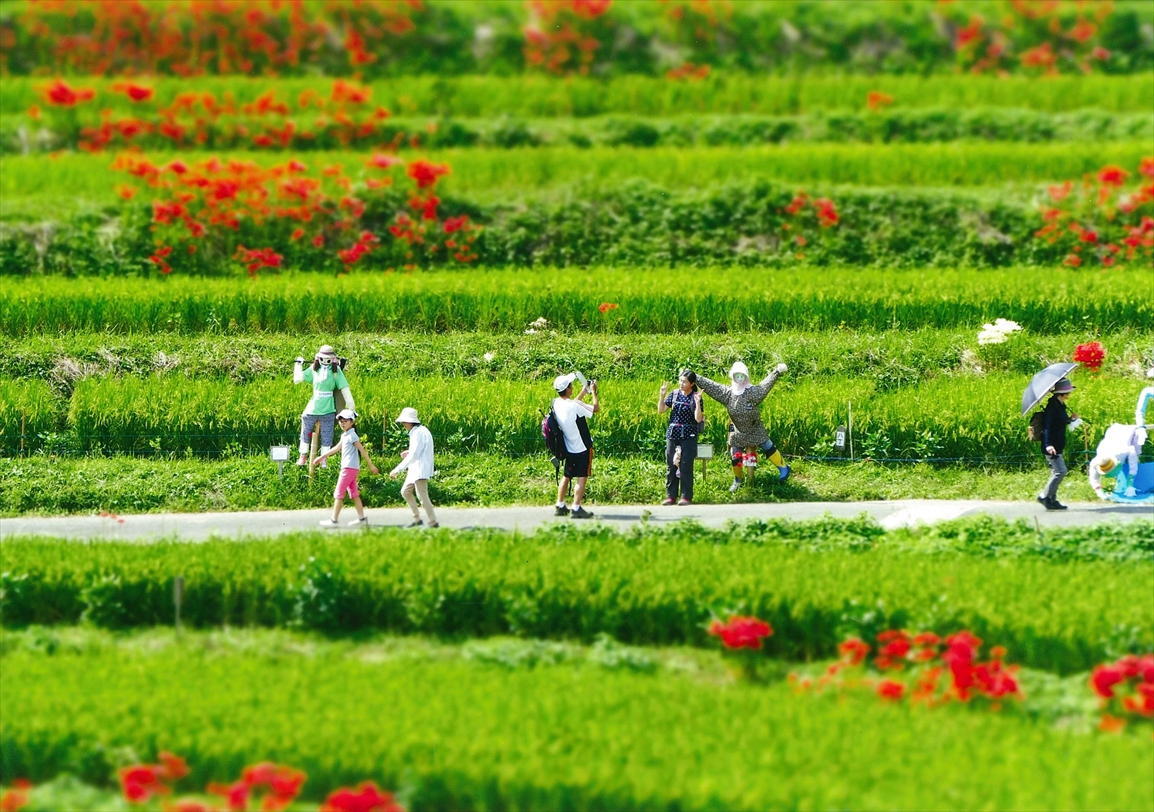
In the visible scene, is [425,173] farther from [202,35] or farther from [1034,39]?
[1034,39]

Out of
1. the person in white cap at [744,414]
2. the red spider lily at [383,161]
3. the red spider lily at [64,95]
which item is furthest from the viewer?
the red spider lily at [64,95]

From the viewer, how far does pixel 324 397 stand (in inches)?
760

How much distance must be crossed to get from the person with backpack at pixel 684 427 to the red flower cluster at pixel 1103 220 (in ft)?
35.6

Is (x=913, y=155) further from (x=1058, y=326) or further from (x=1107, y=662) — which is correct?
(x=1107, y=662)

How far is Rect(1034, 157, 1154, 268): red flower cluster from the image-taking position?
89.7 feet

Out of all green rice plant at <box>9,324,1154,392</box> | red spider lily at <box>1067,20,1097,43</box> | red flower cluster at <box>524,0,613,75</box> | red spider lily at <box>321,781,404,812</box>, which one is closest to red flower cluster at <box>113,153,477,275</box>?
green rice plant at <box>9,324,1154,392</box>

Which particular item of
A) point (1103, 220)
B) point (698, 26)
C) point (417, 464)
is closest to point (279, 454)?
point (417, 464)

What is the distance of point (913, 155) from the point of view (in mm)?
30766

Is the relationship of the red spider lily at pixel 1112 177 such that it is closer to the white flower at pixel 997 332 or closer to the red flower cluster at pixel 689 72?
the white flower at pixel 997 332

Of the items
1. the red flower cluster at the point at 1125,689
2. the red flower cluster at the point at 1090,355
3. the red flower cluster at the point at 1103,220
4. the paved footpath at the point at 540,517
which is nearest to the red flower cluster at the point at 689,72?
the red flower cluster at the point at 1103,220

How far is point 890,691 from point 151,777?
17.1 ft

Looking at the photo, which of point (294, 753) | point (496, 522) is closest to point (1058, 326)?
point (496, 522)

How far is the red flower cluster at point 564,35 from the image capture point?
38.4m

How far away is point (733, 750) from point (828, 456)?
8869 mm
